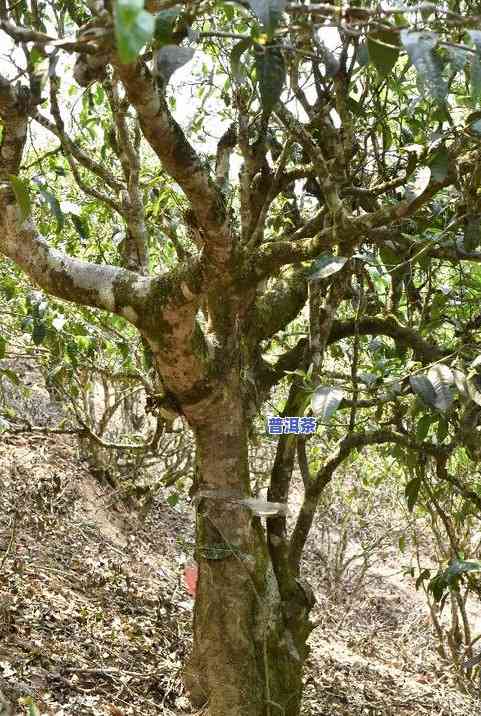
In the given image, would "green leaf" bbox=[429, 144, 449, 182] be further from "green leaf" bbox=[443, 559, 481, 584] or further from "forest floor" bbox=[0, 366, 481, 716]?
"forest floor" bbox=[0, 366, 481, 716]

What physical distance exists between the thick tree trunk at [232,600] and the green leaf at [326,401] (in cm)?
67

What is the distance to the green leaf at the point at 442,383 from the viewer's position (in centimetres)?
211

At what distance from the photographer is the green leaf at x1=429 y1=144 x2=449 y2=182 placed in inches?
82.4

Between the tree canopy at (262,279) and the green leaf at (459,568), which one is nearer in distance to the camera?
the tree canopy at (262,279)

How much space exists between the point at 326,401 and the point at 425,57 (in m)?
1.08

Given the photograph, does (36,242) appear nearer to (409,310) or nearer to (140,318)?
(140,318)

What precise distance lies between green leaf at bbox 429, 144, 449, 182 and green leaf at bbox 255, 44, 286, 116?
2.91 ft

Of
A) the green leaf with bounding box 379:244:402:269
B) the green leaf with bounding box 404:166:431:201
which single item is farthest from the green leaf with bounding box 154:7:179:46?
the green leaf with bounding box 379:244:402:269

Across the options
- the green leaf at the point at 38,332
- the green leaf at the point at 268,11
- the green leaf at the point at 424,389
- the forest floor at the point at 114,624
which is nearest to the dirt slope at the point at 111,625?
the forest floor at the point at 114,624

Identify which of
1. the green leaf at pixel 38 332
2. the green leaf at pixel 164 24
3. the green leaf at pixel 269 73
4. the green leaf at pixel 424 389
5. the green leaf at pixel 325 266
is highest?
the green leaf at pixel 164 24

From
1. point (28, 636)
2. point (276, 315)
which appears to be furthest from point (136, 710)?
point (276, 315)

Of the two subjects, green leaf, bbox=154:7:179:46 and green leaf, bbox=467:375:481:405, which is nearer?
green leaf, bbox=154:7:179:46

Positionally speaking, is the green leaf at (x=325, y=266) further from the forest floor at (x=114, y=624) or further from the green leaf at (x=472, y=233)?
the forest floor at (x=114, y=624)

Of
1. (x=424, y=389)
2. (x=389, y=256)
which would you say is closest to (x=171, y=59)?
(x=424, y=389)
